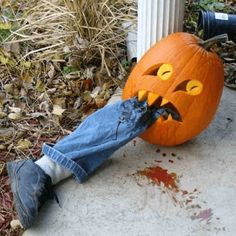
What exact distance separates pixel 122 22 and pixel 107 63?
356 mm

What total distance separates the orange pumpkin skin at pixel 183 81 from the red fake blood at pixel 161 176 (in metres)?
0.15

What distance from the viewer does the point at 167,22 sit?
240cm

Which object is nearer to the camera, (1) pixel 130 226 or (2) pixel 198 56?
(1) pixel 130 226

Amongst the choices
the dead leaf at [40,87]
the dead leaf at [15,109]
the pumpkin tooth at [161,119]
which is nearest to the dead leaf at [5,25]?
the dead leaf at [40,87]

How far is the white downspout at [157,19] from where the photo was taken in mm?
2357

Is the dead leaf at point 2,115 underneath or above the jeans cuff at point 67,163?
underneath

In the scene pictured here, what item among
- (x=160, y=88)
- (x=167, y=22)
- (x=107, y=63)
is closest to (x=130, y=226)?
(x=160, y=88)

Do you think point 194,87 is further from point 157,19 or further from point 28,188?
point 28,188

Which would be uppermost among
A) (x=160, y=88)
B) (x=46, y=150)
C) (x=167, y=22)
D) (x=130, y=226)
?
(x=167, y=22)

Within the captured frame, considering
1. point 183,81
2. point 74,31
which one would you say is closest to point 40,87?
point 74,31

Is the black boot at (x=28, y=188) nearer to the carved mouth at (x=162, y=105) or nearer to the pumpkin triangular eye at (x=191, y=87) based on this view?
the carved mouth at (x=162, y=105)

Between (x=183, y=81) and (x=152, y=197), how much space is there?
0.50m

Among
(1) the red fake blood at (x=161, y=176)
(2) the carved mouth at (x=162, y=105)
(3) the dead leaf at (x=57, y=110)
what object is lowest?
(1) the red fake blood at (x=161, y=176)

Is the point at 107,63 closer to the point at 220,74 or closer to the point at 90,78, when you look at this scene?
the point at 90,78
